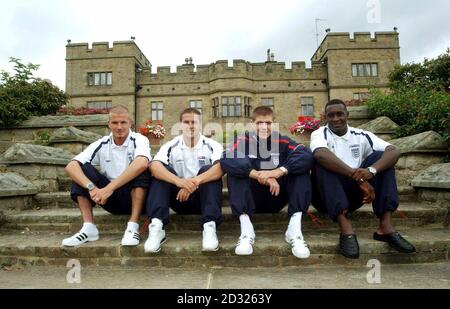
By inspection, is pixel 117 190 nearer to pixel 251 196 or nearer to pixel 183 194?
pixel 183 194

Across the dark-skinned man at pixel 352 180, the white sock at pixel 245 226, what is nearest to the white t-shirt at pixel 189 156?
the white sock at pixel 245 226

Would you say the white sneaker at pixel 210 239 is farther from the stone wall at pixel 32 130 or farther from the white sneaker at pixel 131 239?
the stone wall at pixel 32 130

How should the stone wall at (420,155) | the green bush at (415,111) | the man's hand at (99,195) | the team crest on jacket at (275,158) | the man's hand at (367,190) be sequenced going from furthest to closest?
the green bush at (415,111) → the stone wall at (420,155) → the team crest on jacket at (275,158) → the man's hand at (99,195) → the man's hand at (367,190)

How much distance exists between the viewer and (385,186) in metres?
2.62

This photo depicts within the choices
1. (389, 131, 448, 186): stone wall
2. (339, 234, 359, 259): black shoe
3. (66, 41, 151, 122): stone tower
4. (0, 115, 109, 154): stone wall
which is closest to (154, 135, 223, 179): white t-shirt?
(339, 234, 359, 259): black shoe

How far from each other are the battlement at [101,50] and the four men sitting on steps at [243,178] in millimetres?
22504

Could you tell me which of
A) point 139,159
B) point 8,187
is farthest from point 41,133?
point 139,159

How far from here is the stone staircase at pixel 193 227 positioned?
252 cm

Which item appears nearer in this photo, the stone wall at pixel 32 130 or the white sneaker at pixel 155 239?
the white sneaker at pixel 155 239

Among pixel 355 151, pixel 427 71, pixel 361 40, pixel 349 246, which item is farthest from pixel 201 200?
pixel 361 40

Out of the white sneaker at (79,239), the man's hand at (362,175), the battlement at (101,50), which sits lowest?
the white sneaker at (79,239)

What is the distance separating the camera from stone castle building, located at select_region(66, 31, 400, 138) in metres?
22.3

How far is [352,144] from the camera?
3041mm

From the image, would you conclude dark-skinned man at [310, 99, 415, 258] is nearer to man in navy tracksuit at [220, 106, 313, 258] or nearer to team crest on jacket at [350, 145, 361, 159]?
team crest on jacket at [350, 145, 361, 159]
